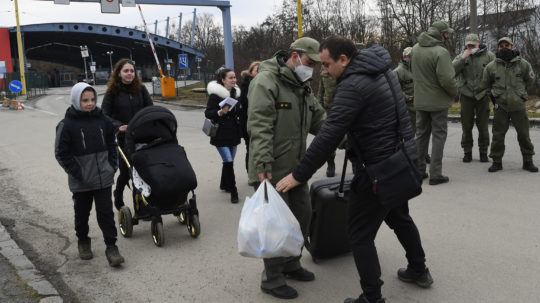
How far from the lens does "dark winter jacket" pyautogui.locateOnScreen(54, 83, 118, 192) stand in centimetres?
468

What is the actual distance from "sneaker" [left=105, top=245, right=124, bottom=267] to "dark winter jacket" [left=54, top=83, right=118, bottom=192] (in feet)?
1.89

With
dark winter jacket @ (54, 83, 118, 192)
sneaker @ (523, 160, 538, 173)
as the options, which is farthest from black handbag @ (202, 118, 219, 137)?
sneaker @ (523, 160, 538, 173)

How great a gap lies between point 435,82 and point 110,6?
17.8 metres

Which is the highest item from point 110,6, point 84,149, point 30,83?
point 110,6

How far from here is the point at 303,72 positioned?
397 centimetres

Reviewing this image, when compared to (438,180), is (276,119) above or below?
above

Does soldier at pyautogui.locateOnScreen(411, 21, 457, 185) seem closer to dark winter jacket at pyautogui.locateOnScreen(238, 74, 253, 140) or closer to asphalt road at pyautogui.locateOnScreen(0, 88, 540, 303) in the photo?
asphalt road at pyautogui.locateOnScreen(0, 88, 540, 303)

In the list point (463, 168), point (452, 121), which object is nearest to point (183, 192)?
point (463, 168)

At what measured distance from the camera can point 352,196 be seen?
11.8 feet

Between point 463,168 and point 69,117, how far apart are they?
588 centimetres

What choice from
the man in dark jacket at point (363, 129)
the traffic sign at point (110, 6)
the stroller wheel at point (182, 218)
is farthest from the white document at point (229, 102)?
the traffic sign at point (110, 6)

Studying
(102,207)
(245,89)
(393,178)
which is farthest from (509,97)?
(102,207)

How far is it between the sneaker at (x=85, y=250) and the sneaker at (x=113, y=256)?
228 mm

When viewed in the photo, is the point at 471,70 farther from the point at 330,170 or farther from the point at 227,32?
the point at 227,32
